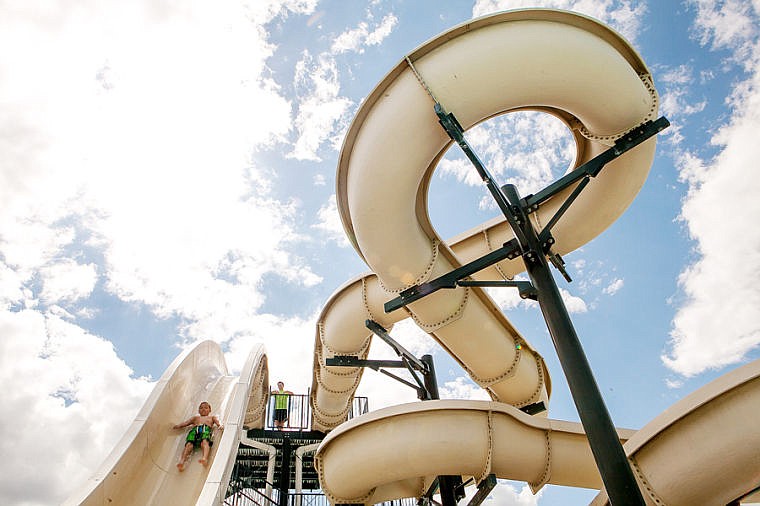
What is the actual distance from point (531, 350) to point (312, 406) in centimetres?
531

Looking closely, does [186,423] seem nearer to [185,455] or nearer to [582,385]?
[185,455]

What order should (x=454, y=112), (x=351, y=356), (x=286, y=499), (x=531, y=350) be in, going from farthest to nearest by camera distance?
1. (x=286, y=499)
2. (x=351, y=356)
3. (x=531, y=350)
4. (x=454, y=112)

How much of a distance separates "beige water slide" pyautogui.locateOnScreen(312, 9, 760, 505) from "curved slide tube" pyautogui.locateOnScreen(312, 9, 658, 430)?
0.04ft

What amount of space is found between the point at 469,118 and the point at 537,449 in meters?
3.74

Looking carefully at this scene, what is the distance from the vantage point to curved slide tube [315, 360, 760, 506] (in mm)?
2904

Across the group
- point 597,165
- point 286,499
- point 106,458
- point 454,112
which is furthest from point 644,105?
point 286,499

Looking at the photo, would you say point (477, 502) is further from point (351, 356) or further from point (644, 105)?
point (644, 105)

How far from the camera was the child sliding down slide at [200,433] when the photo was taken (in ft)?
25.4

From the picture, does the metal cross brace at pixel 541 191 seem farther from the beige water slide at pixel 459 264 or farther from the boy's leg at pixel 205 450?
the boy's leg at pixel 205 450

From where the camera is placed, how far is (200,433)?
820 centimetres

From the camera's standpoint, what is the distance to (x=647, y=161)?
5031 millimetres

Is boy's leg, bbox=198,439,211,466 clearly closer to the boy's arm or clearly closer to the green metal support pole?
the boy's arm

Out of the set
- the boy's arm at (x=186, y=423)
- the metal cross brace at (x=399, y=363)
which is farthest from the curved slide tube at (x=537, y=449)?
the boy's arm at (x=186, y=423)

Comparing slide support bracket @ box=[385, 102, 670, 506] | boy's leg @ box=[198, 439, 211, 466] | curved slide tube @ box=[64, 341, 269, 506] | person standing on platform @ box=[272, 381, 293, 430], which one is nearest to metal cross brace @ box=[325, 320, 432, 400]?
slide support bracket @ box=[385, 102, 670, 506]
